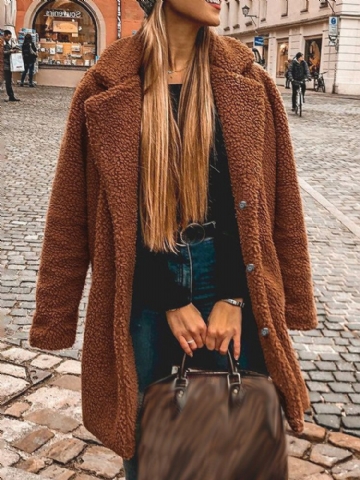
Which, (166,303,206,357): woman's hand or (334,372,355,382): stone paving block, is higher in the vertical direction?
(166,303,206,357): woman's hand

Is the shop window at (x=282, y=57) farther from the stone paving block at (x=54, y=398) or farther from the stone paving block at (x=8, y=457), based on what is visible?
the stone paving block at (x=8, y=457)

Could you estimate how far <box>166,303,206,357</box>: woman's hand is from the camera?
1658mm

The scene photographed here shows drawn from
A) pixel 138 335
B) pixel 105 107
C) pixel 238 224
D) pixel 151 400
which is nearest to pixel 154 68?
pixel 105 107

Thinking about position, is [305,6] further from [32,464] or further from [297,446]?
[32,464]

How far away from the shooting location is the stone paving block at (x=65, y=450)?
2871 mm

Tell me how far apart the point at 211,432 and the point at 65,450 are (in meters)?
1.67

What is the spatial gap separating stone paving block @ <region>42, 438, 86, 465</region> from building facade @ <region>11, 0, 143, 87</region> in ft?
86.1

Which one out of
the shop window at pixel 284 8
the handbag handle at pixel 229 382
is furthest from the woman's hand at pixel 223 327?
the shop window at pixel 284 8

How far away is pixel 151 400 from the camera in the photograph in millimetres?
1514

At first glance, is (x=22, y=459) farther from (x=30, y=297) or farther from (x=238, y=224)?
(x=30, y=297)

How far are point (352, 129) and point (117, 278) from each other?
14.9 m

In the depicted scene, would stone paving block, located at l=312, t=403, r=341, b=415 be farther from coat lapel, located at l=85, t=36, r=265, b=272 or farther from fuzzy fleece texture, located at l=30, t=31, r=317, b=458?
coat lapel, located at l=85, t=36, r=265, b=272

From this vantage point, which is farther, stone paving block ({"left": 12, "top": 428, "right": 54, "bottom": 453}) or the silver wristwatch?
stone paving block ({"left": 12, "top": 428, "right": 54, "bottom": 453})

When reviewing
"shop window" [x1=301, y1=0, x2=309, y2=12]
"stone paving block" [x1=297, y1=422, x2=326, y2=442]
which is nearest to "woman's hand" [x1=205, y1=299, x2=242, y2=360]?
"stone paving block" [x1=297, y1=422, x2=326, y2=442]
